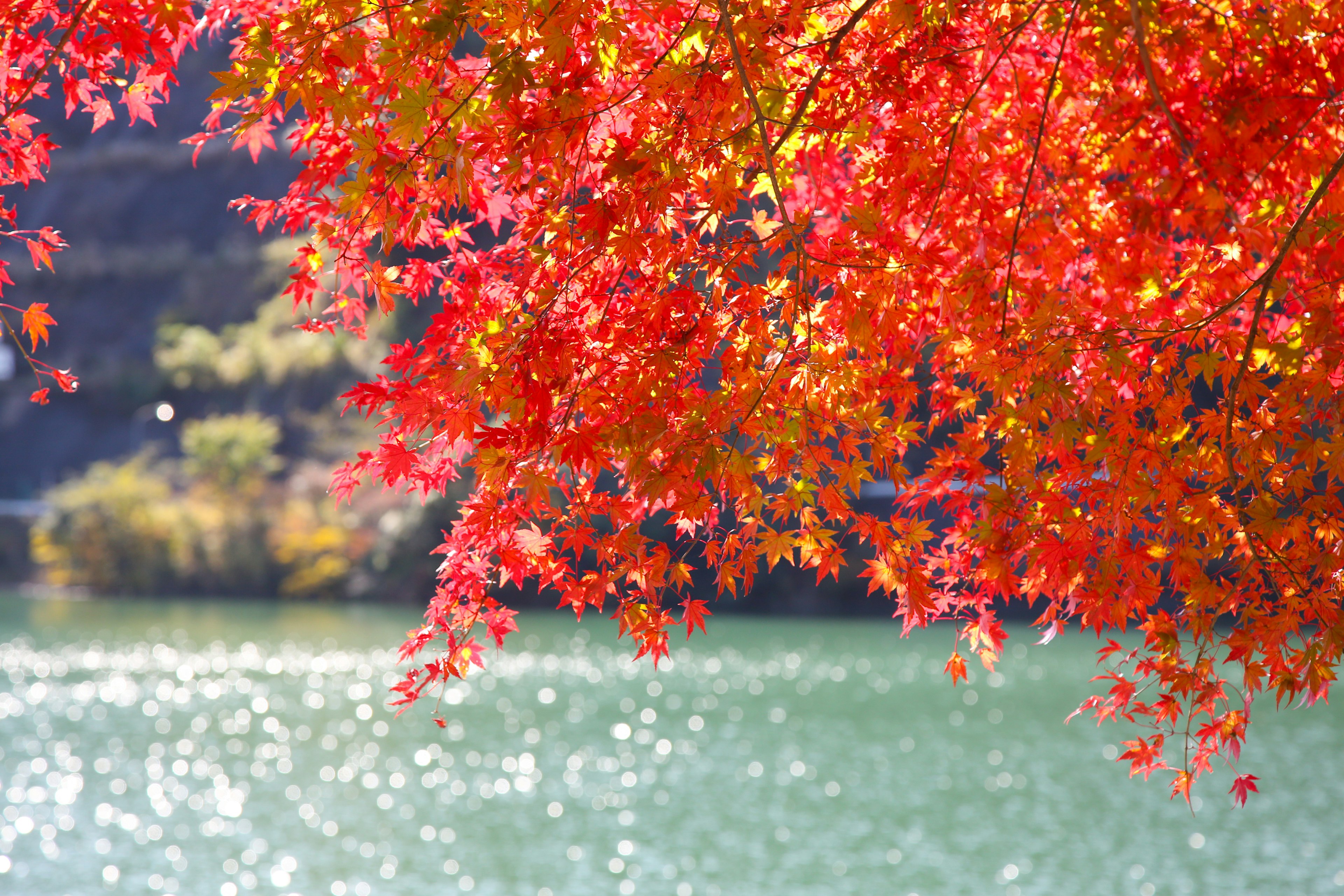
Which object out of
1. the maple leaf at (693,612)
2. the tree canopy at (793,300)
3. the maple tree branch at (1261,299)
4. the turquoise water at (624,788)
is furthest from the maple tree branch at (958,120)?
the turquoise water at (624,788)

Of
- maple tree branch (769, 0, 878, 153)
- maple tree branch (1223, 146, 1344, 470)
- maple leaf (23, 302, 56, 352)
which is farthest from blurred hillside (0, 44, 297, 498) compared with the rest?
maple tree branch (1223, 146, 1344, 470)

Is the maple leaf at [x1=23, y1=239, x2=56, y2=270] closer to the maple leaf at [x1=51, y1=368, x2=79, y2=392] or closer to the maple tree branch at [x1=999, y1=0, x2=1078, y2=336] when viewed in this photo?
the maple leaf at [x1=51, y1=368, x2=79, y2=392]

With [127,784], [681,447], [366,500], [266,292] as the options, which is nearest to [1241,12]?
[681,447]

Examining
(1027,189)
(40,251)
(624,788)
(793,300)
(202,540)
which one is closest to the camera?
(1027,189)

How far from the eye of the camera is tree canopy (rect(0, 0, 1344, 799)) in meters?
2.44

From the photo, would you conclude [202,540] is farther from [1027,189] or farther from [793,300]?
[1027,189]

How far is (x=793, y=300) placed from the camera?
2.60 metres

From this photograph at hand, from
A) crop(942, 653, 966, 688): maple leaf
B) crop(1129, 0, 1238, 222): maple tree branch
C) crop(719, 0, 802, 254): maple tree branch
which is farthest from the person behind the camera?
crop(942, 653, 966, 688): maple leaf

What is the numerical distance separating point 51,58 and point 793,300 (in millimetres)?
1607

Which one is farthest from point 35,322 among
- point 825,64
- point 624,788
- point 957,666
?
point 624,788

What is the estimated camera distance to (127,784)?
10508 millimetres

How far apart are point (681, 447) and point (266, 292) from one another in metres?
45.1

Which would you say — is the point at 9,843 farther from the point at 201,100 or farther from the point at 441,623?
the point at 201,100

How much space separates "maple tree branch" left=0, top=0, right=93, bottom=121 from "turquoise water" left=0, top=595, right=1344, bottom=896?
6567 mm
